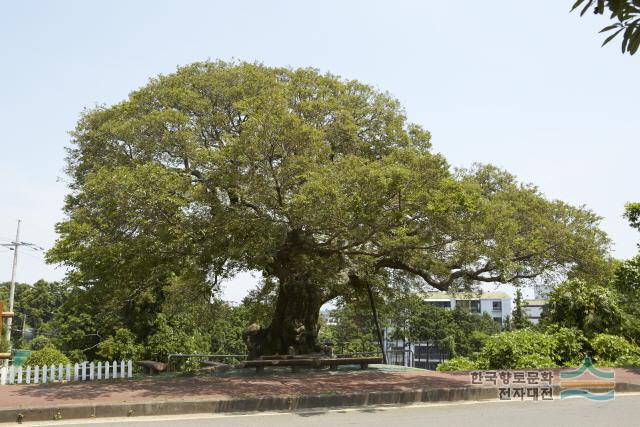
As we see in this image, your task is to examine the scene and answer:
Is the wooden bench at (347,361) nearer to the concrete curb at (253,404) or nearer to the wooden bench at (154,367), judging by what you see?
the concrete curb at (253,404)

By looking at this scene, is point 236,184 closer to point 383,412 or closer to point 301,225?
point 301,225

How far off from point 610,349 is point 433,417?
1157cm

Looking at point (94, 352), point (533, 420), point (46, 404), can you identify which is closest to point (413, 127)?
point (533, 420)

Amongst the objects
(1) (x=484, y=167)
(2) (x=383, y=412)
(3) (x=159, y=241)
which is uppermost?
(1) (x=484, y=167)

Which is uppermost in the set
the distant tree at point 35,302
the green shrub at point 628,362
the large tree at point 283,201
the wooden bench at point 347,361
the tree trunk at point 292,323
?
the large tree at point 283,201

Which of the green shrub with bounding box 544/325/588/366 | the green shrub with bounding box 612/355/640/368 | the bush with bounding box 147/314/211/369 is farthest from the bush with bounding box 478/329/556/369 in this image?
the bush with bounding box 147/314/211/369

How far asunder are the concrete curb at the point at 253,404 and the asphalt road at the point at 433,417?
0.27 meters

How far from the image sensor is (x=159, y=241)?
43.1 feet

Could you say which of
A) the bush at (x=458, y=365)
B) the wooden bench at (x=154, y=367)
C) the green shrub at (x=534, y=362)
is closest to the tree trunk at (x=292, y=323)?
the wooden bench at (x=154, y=367)

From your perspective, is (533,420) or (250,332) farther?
(250,332)

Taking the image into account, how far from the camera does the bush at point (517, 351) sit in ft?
55.3

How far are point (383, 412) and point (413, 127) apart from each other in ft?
31.9

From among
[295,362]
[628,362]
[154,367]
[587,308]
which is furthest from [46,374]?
[628,362]

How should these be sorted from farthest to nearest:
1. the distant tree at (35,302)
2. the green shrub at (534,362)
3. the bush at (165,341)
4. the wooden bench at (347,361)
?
the distant tree at (35,302), the bush at (165,341), the green shrub at (534,362), the wooden bench at (347,361)
